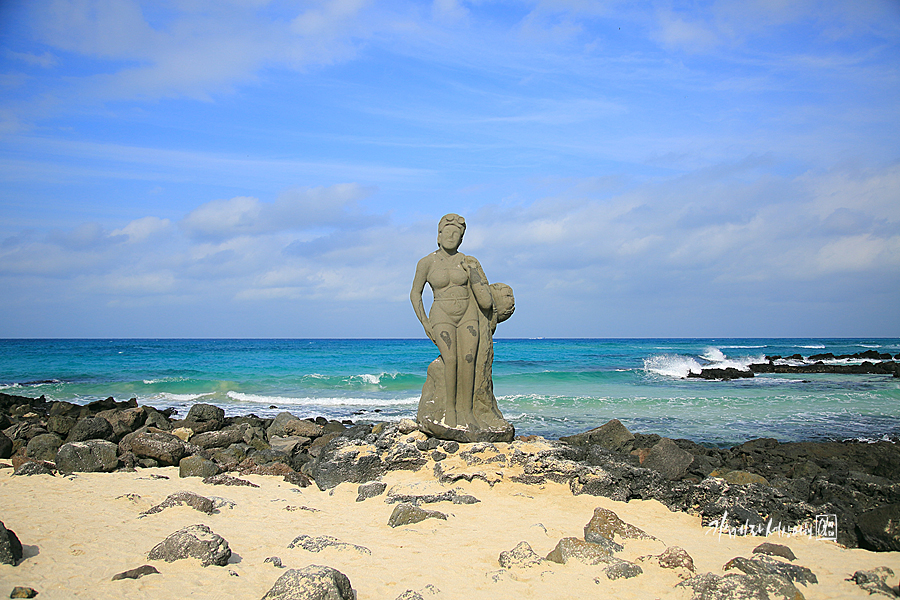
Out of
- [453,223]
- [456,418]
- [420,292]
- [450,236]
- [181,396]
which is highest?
[453,223]

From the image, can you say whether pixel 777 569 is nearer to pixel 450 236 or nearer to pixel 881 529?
pixel 881 529

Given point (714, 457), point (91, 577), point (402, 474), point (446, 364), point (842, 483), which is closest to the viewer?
point (91, 577)

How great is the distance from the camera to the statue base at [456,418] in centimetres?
793

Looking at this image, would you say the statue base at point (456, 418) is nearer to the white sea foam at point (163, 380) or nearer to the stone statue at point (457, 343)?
the stone statue at point (457, 343)

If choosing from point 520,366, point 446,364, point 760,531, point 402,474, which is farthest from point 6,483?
point 520,366

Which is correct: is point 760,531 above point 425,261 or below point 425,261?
below

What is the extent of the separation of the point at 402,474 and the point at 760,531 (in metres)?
4.09

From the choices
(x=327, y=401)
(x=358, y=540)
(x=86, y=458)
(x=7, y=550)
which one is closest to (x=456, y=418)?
(x=358, y=540)

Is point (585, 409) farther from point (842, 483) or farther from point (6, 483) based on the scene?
point (6, 483)

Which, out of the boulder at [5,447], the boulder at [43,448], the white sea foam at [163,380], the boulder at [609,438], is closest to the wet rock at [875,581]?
the boulder at [609,438]

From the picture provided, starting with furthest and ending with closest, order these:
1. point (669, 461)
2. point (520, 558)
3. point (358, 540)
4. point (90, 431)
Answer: point (90, 431) → point (669, 461) → point (358, 540) → point (520, 558)

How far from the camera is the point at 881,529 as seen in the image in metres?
4.61

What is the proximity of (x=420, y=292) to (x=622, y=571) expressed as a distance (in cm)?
511

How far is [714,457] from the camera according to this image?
28.5 ft
